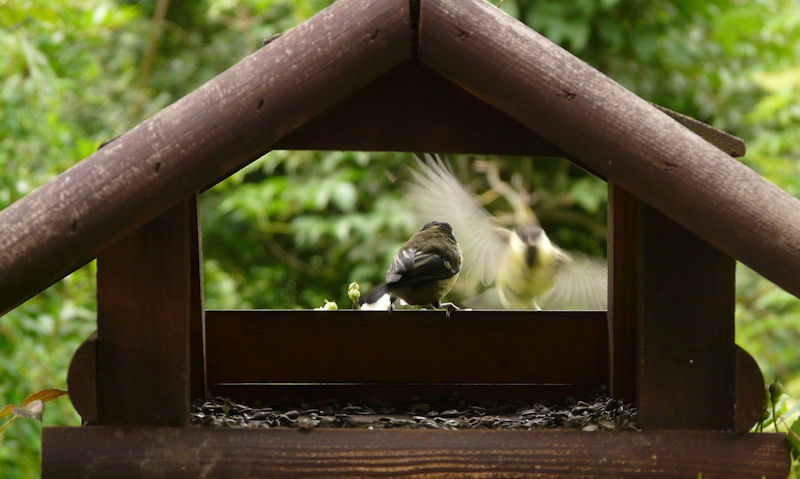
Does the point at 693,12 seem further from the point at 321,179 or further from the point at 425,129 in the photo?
the point at 425,129

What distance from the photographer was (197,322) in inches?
92.1

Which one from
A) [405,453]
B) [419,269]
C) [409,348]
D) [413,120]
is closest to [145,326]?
[405,453]

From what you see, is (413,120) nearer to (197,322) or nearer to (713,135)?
(713,135)

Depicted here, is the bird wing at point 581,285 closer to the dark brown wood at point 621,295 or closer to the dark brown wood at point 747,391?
the dark brown wood at point 621,295


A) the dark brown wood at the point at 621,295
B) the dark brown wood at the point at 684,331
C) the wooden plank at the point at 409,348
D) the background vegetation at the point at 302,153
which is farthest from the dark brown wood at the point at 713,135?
the background vegetation at the point at 302,153

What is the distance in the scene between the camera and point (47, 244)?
156cm

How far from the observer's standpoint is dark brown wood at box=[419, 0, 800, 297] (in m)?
1.57

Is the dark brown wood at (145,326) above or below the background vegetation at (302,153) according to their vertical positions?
below

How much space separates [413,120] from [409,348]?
0.79 metres

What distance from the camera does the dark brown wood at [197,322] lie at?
2201 mm

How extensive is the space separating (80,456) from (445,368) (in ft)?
3.26

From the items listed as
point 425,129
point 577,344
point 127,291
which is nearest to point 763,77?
point 577,344

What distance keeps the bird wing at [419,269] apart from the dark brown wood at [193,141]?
121cm

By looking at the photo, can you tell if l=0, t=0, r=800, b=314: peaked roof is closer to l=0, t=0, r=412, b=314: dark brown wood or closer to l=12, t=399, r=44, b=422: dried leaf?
l=0, t=0, r=412, b=314: dark brown wood
